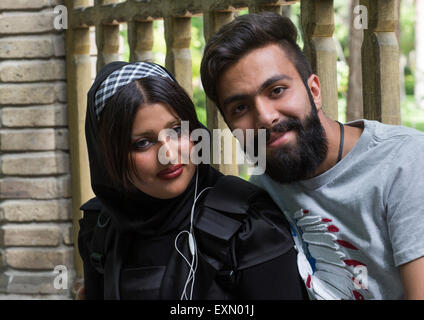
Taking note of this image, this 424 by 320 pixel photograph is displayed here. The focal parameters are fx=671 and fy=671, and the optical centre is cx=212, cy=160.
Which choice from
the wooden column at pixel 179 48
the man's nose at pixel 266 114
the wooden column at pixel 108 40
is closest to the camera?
the man's nose at pixel 266 114

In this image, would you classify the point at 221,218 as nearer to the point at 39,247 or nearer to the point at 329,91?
the point at 329,91

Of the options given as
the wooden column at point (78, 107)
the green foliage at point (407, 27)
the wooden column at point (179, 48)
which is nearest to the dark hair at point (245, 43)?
the wooden column at point (179, 48)

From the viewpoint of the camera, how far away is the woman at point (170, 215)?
1.92 meters

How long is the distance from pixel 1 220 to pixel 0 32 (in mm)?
1101

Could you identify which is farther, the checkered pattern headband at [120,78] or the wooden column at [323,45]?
the wooden column at [323,45]

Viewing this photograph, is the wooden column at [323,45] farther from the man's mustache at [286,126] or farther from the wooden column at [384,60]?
the man's mustache at [286,126]

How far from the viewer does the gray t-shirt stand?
173 centimetres

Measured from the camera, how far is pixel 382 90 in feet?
6.95

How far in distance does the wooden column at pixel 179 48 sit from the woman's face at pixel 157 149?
107cm

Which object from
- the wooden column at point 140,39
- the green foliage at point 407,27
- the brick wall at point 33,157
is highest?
the green foliage at point 407,27

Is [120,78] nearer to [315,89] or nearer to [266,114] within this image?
[266,114]

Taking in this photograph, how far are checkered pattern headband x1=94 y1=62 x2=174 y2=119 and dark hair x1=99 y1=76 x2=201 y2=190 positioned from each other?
0.03 metres

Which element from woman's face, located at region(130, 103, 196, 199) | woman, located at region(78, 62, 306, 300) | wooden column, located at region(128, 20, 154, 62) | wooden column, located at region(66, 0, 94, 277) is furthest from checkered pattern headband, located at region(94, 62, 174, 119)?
wooden column, located at region(66, 0, 94, 277)

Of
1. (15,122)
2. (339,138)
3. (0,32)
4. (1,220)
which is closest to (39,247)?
(1,220)
